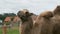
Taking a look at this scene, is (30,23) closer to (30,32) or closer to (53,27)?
(30,32)

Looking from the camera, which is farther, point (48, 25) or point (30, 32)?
point (30, 32)

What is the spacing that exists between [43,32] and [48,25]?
0.53 feet

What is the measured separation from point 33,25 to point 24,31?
0.74ft

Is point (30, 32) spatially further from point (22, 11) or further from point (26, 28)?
point (22, 11)

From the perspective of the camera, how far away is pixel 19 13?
5.09m

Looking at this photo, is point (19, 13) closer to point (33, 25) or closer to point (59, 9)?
point (33, 25)

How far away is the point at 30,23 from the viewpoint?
507 cm

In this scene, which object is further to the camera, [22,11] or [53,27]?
[22,11]

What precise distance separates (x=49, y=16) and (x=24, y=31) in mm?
588

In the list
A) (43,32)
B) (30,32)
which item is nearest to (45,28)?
(43,32)

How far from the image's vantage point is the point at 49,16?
15.8ft

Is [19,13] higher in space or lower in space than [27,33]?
higher

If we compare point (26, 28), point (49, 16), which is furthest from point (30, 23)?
point (49, 16)

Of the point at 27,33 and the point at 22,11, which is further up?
the point at 22,11
